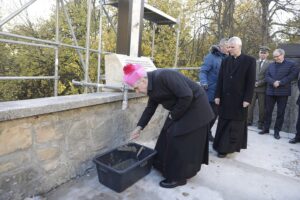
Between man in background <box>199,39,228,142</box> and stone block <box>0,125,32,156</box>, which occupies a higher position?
man in background <box>199,39,228,142</box>

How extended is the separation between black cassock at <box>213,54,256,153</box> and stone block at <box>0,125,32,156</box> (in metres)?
2.45

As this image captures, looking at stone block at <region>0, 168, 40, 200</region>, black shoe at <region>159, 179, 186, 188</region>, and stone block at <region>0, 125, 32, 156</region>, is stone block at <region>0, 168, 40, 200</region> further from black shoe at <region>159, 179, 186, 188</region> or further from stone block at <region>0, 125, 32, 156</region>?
black shoe at <region>159, 179, 186, 188</region>

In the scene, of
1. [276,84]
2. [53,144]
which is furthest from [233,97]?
[53,144]

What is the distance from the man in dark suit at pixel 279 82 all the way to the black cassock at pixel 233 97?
1363 mm

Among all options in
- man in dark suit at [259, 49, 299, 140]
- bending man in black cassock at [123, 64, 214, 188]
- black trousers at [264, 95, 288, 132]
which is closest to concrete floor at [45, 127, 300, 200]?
bending man in black cassock at [123, 64, 214, 188]

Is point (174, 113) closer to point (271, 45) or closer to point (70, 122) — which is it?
point (70, 122)

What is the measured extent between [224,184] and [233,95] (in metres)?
1.22

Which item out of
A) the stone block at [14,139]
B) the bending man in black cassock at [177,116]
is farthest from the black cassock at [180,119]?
the stone block at [14,139]

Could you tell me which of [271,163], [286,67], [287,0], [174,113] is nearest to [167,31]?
[287,0]

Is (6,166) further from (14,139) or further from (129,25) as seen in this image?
(129,25)

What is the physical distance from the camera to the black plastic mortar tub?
2.45 m

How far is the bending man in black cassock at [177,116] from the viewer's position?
2.38 meters

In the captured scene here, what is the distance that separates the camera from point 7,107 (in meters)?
2.01

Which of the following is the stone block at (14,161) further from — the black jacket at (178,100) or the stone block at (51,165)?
the black jacket at (178,100)
